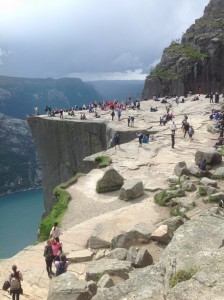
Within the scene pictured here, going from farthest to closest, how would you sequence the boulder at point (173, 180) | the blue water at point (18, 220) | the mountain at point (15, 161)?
the mountain at point (15, 161), the blue water at point (18, 220), the boulder at point (173, 180)

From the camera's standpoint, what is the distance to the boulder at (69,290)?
11.4 meters

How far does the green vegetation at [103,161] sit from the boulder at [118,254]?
16.6 meters

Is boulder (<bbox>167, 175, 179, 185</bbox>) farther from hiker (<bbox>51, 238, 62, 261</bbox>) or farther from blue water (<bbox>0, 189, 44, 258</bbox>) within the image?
blue water (<bbox>0, 189, 44, 258</bbox>)

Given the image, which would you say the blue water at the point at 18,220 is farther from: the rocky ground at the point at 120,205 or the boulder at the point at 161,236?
the boulder at the point at 161,236

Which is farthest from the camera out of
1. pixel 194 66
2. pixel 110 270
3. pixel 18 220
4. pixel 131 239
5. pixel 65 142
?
pixel 18 220

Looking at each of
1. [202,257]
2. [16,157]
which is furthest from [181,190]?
[16,157]

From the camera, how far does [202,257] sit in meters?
10.7

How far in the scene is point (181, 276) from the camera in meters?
9.65

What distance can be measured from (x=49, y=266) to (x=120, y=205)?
30.8 ft

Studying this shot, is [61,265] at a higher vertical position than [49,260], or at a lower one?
higher

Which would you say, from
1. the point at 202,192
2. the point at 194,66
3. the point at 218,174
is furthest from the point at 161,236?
the point at 194,66

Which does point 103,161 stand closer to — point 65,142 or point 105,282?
point 65,142

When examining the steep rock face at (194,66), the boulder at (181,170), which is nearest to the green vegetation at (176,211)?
the boulder at (181,170)

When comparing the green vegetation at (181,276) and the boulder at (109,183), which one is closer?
the green vegetation at (181,276)
